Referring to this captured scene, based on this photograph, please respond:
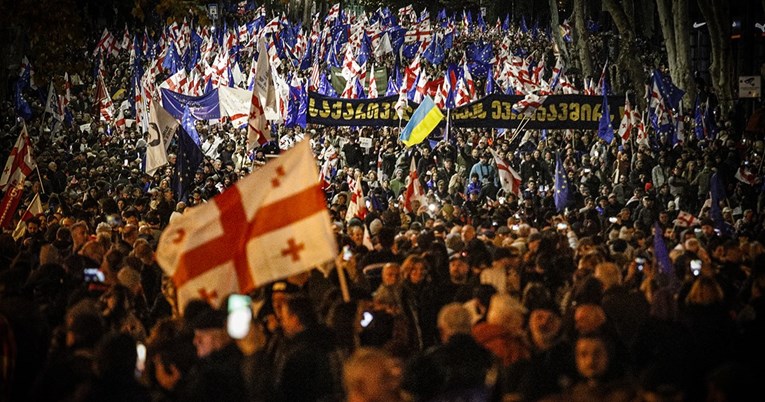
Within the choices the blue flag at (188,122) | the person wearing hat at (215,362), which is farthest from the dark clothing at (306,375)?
the blue flag at (188,122)

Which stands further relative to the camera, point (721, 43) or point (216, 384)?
point (721, 43)

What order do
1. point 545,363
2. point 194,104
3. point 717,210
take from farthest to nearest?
1. point 194,104
2. point 717,210
3. point 545,363

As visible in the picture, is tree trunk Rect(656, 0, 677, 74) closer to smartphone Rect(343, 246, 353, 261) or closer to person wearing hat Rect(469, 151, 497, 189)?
person wearing hat Rect(469, 151, 497, 189)

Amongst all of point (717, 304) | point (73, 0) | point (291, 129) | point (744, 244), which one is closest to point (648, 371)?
point (717, 304)

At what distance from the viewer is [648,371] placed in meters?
5.75

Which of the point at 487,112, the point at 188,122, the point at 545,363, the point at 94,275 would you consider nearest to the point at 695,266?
the point at 545,363

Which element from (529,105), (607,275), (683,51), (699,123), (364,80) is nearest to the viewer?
(607,275)

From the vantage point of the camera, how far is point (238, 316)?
755 centimetres

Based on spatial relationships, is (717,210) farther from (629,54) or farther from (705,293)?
(629,54)

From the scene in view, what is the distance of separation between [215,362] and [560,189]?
12.3m

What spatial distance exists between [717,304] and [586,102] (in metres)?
15.8

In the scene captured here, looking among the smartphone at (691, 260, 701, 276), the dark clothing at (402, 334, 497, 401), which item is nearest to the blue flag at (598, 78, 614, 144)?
the smartphone at (691, 260, 701, 276)

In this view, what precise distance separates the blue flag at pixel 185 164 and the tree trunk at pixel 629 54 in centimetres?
1672

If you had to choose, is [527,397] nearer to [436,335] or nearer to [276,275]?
[276,275]
